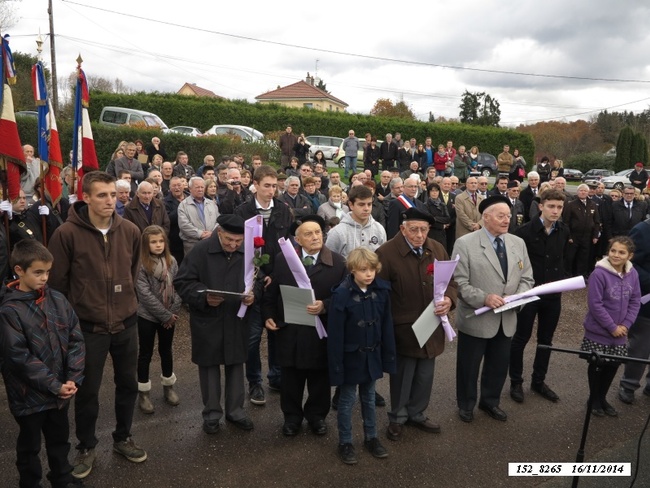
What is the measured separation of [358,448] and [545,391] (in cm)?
238

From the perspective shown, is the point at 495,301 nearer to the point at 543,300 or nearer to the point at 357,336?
the point at 543,300

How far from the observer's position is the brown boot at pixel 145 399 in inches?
187

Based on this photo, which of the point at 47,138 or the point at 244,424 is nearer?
the point at 244,424

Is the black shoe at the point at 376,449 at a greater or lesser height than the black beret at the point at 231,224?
lesser

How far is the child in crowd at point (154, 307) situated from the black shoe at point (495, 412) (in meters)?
3.01

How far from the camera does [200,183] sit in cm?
741

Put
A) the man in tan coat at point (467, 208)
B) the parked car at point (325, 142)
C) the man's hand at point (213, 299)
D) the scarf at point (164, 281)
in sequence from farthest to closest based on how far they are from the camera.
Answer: the parked car at point (325, 142) → the man in tan coat at point (467, 208) → the scarf at point (164, 281) → the man's hand at point (213, 299)

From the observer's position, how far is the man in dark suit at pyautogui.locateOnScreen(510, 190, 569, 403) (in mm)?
5363

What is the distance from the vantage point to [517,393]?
17.5ft

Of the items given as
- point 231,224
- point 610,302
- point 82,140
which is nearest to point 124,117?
point 82,140

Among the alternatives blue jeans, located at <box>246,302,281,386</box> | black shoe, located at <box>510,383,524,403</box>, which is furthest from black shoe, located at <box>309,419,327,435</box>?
black shoe, located at <box>510,383,524,403</box>

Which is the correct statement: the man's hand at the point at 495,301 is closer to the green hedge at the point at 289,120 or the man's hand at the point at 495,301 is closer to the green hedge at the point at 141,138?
the green hedge at the point at 141,138

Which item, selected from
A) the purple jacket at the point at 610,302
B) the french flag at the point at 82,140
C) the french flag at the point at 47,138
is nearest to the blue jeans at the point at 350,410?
the purple jacket at the point at 610,302

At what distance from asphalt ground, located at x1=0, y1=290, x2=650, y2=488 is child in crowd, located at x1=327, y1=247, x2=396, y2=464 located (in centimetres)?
28
